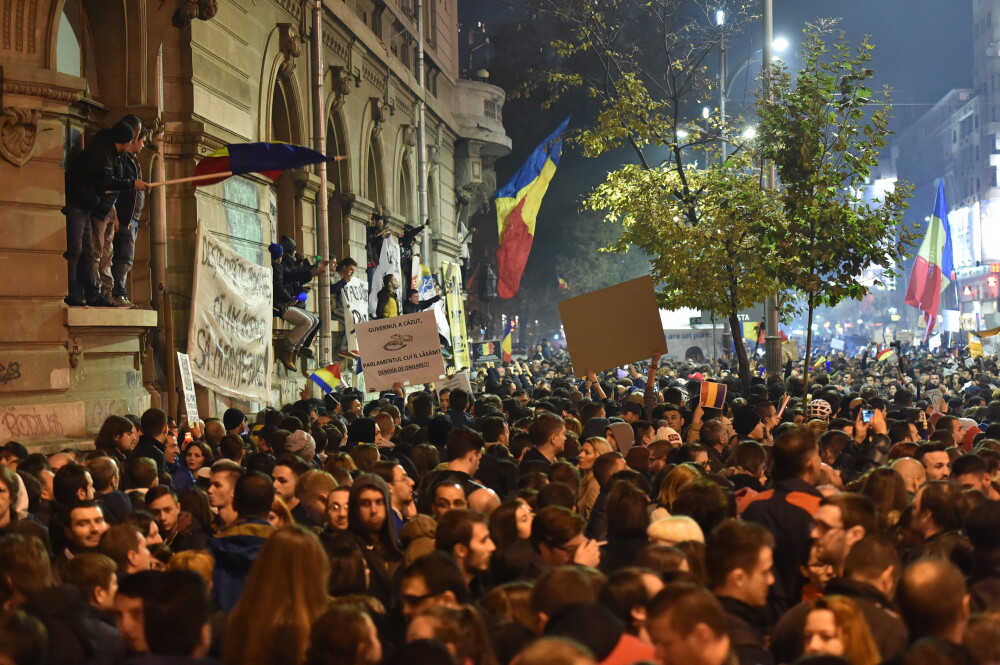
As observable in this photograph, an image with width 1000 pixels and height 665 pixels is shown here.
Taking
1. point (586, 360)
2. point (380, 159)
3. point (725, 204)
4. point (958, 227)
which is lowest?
point (586, 360)

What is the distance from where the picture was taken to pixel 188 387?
1302 centimetres

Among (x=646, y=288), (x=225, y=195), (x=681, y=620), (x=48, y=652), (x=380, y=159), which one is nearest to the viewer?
(x=681, y=620)

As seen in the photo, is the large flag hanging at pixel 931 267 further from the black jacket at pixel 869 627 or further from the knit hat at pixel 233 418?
the black jacket at pixel 869 627

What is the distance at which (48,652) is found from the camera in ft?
14.4

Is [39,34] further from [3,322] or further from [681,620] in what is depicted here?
[681,620]

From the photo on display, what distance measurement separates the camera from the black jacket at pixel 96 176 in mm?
13336

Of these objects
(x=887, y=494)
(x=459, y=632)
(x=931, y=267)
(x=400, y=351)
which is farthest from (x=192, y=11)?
(x=931, y=267)

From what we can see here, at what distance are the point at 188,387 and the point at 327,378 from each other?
4.62 metres

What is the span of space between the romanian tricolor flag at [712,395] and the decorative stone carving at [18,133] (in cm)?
737

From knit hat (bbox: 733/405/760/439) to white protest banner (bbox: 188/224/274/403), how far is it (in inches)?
242

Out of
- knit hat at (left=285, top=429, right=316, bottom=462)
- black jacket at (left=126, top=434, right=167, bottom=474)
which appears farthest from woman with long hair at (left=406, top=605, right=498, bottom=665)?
black jacket at (left=126, top=434, right=167, bottom=474)

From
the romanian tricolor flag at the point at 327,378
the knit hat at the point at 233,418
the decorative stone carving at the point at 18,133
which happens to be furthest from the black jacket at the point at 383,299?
the knit hat at the point at 233,418

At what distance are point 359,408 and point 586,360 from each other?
280cm

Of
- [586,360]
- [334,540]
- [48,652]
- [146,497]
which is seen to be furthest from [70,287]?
[48,652]
